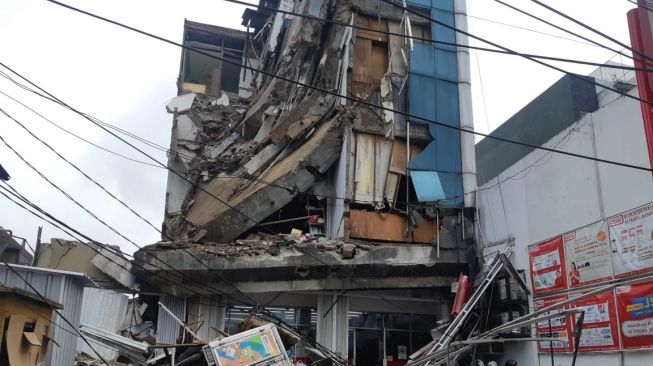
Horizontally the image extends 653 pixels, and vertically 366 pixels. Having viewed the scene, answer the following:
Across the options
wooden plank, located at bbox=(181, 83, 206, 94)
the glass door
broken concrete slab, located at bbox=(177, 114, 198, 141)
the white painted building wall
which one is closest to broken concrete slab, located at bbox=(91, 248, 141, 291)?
the glass door

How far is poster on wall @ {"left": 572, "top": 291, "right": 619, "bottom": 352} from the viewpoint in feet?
31.4

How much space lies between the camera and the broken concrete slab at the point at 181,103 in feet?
75.2

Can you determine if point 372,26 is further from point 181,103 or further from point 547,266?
point 181,103

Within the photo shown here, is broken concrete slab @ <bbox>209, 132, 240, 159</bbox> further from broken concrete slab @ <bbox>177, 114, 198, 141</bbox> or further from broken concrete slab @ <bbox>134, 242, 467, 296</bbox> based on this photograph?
broken concrete slab @ <bbox>134, 242, 467, 296</bbox>

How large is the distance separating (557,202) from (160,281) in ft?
30.8

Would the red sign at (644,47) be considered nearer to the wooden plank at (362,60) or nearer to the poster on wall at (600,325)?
the poster on wall at (600,325)

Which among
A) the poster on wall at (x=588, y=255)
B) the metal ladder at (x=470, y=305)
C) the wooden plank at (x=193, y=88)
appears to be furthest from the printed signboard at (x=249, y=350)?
the wooden plank at (x=193, y=88)

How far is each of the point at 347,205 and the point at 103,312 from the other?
744 cm

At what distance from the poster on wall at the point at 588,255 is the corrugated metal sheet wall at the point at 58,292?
10054 mm

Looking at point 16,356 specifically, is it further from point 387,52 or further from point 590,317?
point 387,52

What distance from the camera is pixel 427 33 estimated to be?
1711cm

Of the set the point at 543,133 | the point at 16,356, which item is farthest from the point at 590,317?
the point at 16,356

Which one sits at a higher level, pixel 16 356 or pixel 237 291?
pixel 237 291

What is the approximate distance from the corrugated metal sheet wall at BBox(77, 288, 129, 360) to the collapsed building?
7.43 feet
